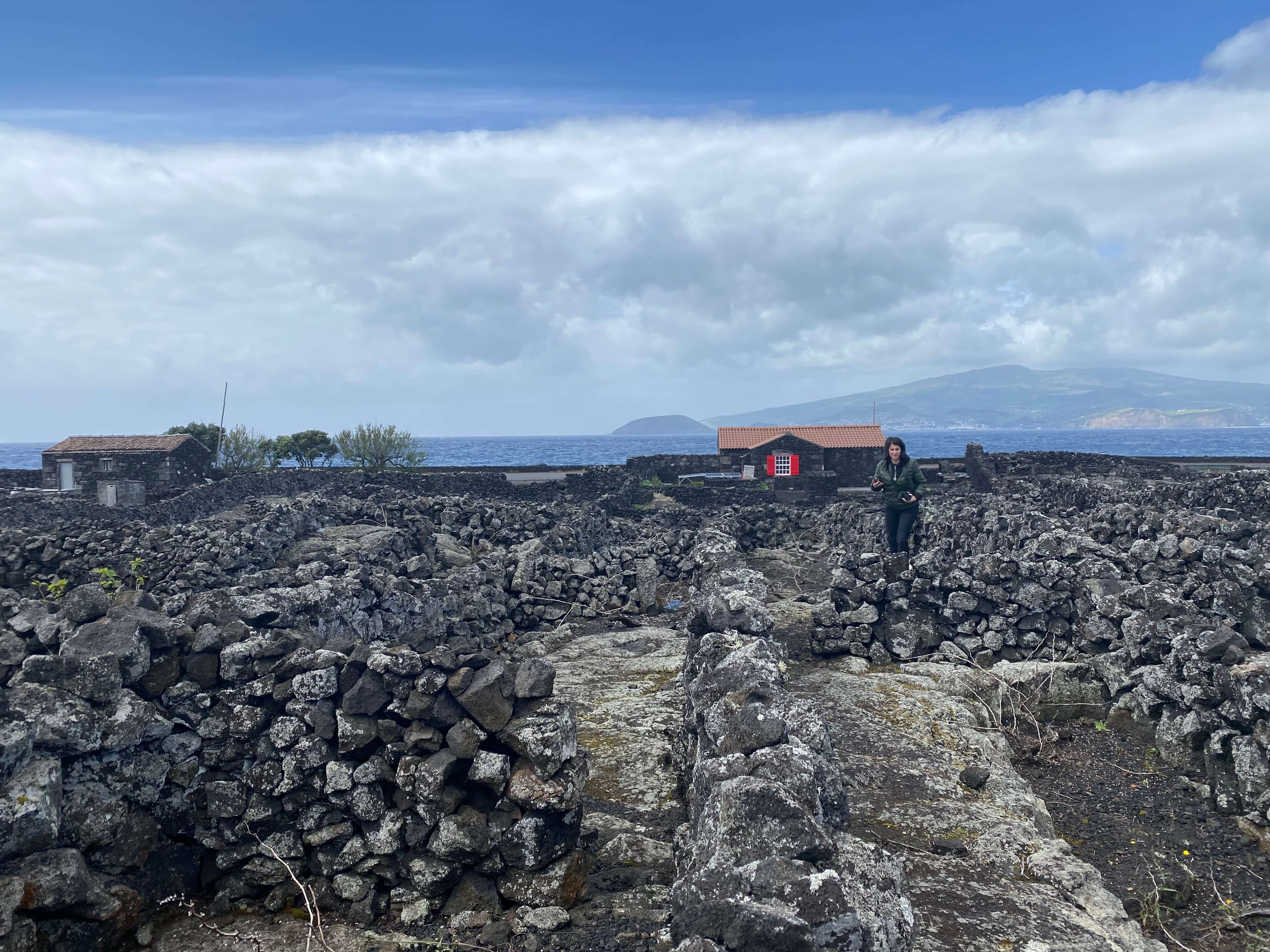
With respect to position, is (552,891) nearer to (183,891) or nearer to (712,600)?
(183,891)

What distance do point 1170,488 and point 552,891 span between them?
2122 centimetres

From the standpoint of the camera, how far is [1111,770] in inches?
309

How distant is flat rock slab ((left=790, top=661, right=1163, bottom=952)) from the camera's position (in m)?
4.84

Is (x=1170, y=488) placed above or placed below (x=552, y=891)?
above

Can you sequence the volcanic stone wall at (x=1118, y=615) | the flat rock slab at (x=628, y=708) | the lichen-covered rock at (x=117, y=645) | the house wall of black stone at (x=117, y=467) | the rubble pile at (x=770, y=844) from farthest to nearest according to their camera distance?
the house wall of black stone at (x=117, y=467) → the volcanic stone wall at (x=1118, y=615) → the flat rock slab at (x=628, y=708) → the lichen-covered rock at (x=117, y=645) → the rubble pile at (x=770, y=844)

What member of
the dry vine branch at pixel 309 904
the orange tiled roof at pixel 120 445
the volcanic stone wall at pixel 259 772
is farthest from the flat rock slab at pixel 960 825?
the orange tiled roof at pixel 120 445

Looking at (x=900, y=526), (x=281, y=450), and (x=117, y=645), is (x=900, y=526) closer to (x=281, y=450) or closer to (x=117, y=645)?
(x=117, y=645)

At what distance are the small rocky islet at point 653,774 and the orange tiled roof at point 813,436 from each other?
1129 inches

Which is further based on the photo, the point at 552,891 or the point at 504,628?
the point at 504,628

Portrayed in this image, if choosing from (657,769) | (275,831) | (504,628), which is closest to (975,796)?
(657,769)

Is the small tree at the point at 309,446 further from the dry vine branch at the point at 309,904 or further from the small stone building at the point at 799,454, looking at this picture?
the dry vine branch at the point at 309,904

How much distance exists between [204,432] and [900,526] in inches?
2424

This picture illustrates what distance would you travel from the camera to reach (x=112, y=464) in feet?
139

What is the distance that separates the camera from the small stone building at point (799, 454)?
3869cm
